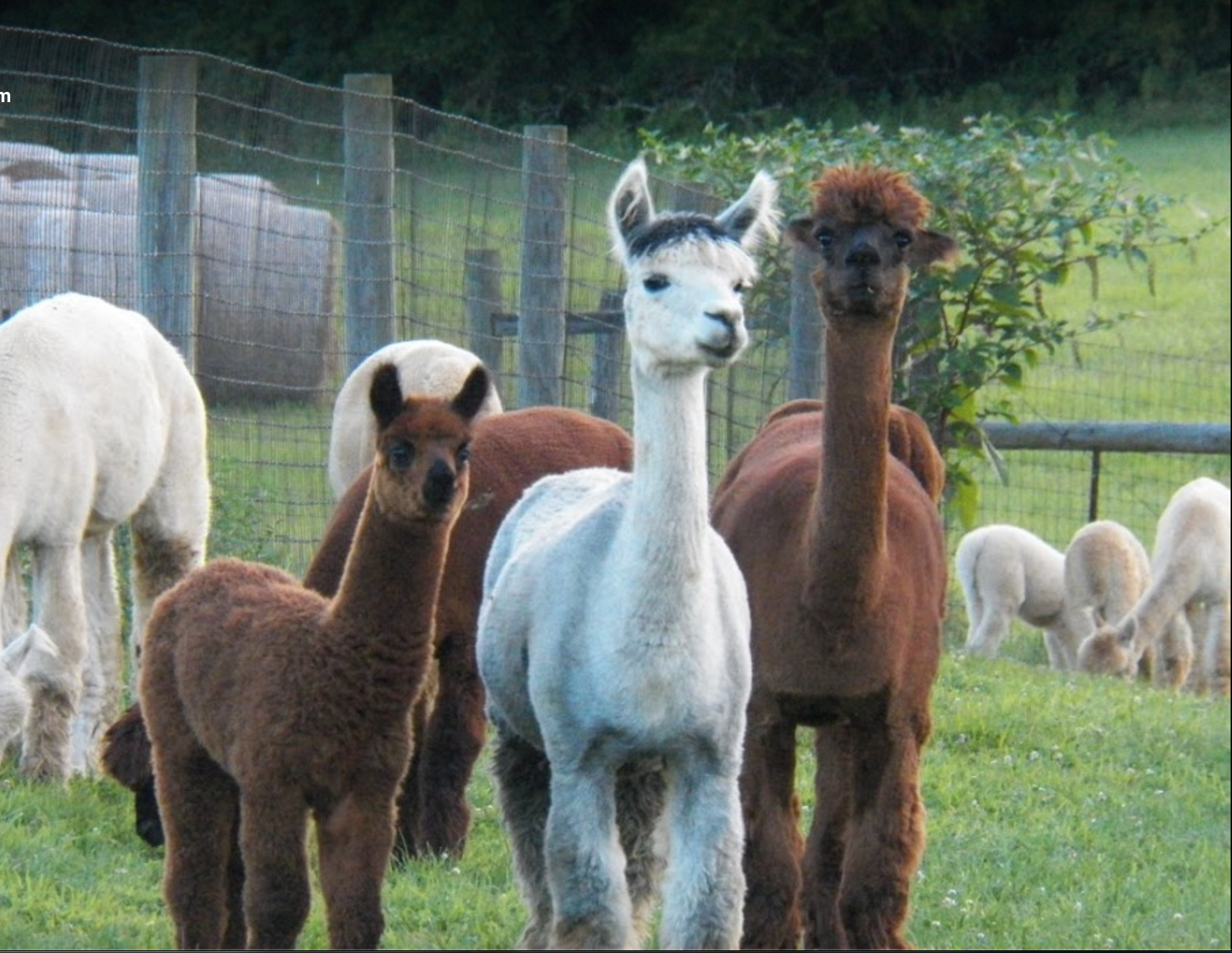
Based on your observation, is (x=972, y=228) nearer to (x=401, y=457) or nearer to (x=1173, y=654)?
(x=1173, y=654)

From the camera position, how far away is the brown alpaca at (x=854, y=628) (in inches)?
212

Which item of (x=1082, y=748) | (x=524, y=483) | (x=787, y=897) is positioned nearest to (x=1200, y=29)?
(x=1082, y=748)

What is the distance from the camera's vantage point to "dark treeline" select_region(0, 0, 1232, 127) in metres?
13.4

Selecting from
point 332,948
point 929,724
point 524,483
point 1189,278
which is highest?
point 1189,278

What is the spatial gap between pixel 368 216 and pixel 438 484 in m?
3.99

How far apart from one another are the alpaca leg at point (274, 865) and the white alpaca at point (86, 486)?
2206 mm

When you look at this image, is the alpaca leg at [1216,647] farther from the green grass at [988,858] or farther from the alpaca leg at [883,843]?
the alpaca leg at [883,843]

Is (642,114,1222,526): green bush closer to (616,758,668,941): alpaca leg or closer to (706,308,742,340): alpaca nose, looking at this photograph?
(616,758,668,941): alpaca leg

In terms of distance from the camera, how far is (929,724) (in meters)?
5.66

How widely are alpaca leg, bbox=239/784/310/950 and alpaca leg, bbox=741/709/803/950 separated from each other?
117 cm

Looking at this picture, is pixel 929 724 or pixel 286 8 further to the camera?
pixel 286 8

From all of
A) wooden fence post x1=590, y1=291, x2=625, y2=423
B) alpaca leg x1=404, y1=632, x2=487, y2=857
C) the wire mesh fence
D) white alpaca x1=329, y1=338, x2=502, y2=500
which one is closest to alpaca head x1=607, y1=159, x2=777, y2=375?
alpaca leg x1=404, y1=632, x2=487, y2=857

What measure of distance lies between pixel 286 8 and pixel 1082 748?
8341 millimetres

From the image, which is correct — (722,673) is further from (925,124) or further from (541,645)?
(925,124)
